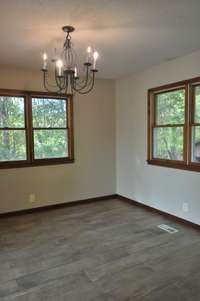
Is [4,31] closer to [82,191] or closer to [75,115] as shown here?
[75,115]

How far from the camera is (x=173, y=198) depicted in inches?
147

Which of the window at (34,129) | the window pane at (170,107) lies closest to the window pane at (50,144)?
the window at (34,129)

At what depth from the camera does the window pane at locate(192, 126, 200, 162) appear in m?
3.38

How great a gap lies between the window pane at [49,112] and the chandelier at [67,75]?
0.73ft

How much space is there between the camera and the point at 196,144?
11.2 feet

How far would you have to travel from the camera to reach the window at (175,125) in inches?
133

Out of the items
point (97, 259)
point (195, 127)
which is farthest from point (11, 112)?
→ point (195, 127)

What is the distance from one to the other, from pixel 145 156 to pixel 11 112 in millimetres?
2478

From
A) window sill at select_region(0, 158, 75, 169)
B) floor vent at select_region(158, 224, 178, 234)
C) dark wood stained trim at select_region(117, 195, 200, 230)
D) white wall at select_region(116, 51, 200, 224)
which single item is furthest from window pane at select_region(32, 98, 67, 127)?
floor vent at select_region(158, 224, 178, 234)

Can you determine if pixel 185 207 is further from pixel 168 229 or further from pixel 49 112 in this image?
pixel 49 112

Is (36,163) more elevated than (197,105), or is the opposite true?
(197,105)

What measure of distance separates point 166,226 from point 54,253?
5.61ft

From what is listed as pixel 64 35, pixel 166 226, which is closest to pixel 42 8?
pixel 64 35

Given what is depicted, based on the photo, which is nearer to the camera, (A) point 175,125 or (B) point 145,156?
(A) point 175,125
